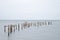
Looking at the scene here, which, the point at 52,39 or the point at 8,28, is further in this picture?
the point at 8,28

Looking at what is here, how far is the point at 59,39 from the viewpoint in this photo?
6340 mm

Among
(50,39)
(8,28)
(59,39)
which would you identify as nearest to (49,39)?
(50,39)

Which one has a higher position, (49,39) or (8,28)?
(8,28)

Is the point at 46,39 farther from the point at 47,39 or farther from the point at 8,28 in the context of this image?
the point at 8,28

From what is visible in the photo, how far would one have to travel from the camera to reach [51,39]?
6.46 meters

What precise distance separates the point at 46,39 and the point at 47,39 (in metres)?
0.05

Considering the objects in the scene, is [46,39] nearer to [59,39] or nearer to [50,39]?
[50,39]

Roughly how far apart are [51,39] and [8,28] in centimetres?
243

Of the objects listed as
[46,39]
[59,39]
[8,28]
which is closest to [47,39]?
[46,39]

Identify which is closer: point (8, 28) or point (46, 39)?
point (46, 39)

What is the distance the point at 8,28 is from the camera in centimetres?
701

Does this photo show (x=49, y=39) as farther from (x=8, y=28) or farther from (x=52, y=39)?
(x=8, y=28)

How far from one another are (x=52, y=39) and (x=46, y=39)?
31 centimetres

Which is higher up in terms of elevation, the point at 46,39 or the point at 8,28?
the point at 8,28
